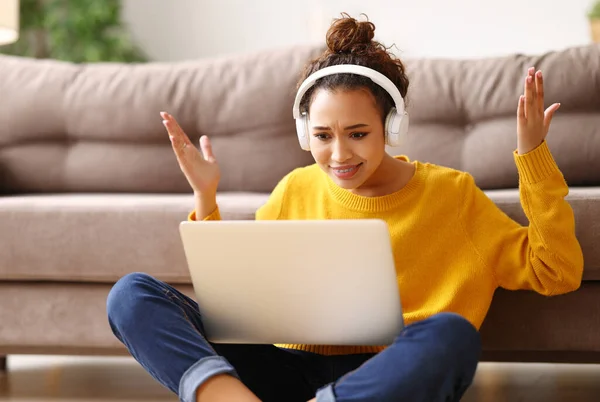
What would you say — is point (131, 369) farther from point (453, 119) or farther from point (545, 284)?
point (545, 284)

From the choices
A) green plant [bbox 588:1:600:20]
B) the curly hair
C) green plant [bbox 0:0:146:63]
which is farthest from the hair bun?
green plant [bbox 0:0:146:63]

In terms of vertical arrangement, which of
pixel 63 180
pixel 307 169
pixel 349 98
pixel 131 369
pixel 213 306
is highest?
pixel 349 98

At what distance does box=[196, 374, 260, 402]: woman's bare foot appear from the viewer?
1.16 metres

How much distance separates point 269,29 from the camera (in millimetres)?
4250

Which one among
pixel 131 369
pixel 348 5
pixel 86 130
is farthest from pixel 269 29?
pixel 131 369

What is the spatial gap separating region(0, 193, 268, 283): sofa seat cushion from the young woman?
12.3 inches

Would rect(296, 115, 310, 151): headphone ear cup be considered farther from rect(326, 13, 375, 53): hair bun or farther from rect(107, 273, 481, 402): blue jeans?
rect(107, 273, 481, 402): blue jeans

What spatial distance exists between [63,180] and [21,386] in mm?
642

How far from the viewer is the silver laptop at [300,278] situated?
1.14 m

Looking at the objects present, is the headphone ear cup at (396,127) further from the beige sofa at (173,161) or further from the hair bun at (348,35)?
the beige sofa at (173,161)

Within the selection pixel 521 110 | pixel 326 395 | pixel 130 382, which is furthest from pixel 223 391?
pixel 130 382

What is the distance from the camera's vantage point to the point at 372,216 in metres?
1.42

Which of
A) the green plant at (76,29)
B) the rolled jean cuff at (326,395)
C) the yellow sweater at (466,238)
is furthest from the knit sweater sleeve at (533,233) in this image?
the green plant at (76,29)

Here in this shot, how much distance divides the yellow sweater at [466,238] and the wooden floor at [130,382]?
48 cm
